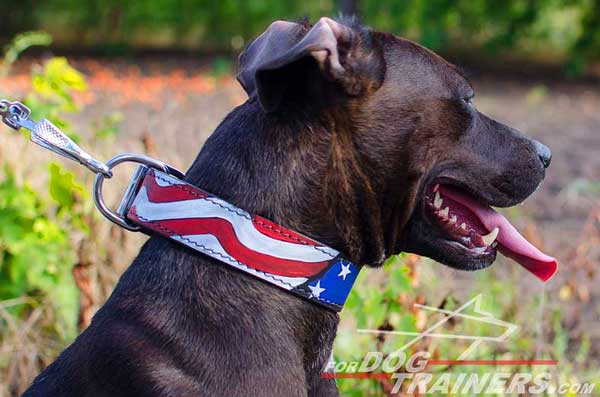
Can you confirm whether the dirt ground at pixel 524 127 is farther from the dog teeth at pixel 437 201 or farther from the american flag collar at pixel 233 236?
the american flag collar at pixel 233 236

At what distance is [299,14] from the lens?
1555cm

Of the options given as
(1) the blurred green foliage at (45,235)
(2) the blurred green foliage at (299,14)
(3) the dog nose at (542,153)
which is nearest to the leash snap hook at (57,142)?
(1) the blurred green foliage at (45,235)

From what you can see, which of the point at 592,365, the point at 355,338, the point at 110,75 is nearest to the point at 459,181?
the point at 355,338

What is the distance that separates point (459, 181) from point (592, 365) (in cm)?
225

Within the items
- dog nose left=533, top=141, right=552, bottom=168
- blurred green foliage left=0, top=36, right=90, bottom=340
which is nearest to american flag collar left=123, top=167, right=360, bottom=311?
dog nose left=533, top=141, right=552, bottom=168

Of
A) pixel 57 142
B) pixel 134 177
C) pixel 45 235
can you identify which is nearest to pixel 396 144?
pixel 134 177

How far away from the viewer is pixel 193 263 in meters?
2.61

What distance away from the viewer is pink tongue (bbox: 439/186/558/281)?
2941mm

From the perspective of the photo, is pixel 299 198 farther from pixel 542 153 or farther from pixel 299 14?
pixel 299 14

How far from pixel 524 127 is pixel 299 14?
6.19 m

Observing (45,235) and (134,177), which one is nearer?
(134,177)

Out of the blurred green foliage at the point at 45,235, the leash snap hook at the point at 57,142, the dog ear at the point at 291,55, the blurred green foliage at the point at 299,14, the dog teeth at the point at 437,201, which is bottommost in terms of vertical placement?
the blurred green foliage at the point at 45,235

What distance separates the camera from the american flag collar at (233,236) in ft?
8.32

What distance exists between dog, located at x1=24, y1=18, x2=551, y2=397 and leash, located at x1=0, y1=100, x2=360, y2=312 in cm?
4
